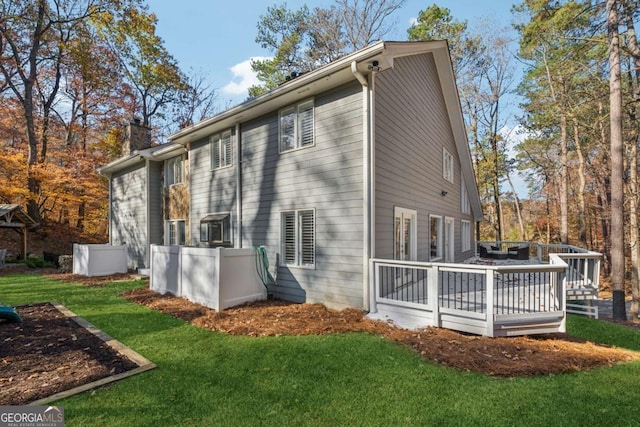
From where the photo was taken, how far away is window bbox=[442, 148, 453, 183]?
11711 millimetres

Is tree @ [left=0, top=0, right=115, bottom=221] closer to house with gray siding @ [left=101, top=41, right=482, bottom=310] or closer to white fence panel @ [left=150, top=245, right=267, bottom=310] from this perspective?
house with gray siding @ [left=101, top=41, right=482, bottom=310]

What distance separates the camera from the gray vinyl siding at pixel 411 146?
267 inches

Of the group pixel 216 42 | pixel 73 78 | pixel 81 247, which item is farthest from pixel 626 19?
pixel 73 78

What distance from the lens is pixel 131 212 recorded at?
14.1m

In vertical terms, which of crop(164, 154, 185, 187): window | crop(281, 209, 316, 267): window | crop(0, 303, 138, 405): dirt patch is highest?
crop(164, 154, 185, 187): window

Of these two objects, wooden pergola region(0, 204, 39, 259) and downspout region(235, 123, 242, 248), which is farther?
wooden pergola region(0, 204, 39, 259)

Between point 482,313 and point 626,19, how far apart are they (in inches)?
478

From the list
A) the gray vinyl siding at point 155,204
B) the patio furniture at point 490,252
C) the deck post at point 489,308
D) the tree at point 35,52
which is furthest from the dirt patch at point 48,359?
the tree at point 35,52

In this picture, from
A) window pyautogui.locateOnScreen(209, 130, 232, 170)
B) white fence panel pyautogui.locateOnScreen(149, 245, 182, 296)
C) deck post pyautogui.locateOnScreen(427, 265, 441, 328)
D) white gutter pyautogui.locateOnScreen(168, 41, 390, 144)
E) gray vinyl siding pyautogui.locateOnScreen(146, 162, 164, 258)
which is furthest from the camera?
gray vinyl siding pyautogui.locateOnScreen(146, 162, 164, 258)

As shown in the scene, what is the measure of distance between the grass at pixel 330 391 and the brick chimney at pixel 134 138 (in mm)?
12085

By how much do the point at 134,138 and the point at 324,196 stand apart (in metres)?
11.8

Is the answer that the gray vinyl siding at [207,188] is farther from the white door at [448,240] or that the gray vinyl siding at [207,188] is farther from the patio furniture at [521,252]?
the patio furniture at [521,252]

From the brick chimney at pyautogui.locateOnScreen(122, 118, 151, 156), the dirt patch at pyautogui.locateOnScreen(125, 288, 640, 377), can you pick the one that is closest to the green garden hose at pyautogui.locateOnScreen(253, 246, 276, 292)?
the dirt patch at pyautogui.locateOnScreen(125, 288, 640, 377)

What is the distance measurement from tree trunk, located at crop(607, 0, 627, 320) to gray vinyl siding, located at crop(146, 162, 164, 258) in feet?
50.9
